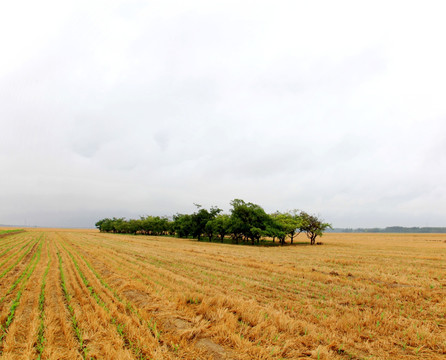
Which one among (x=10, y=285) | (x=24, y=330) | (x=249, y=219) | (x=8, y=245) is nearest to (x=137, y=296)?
(x=24, y=330)

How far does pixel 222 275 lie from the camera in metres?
14.9

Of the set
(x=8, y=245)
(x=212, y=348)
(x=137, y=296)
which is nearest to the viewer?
(x=212, y=348)

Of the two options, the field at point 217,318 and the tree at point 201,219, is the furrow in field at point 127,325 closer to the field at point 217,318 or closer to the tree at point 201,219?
the field at point 217,318

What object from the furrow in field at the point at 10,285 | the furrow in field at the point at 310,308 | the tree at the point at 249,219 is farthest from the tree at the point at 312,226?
the furrow in field at the point at 10,285

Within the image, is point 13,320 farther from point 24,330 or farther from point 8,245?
point 8,245

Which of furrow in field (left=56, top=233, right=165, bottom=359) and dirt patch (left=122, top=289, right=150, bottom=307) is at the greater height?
furrow in field (left=56, top=233, right=165, bottom=359)

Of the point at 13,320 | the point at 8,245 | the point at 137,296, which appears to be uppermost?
the point at 13,320

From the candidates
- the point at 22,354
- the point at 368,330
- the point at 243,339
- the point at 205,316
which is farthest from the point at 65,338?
the point at 368,330

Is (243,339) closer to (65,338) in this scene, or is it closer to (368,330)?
(368,330)

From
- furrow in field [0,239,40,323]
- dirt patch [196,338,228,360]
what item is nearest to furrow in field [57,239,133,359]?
dirt patch [196,338,228,360]

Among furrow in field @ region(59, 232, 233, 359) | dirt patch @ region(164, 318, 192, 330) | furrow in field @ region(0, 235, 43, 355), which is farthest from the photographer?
dirt patch @ region(164, 318, 192, 330)

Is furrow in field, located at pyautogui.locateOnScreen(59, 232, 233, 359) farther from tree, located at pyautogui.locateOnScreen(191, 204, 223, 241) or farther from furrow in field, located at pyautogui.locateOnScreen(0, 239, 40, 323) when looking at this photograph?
tree, located at pyautogui.locateOnScreen(191, 204, 223, 241)

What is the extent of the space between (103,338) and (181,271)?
32.3 feet

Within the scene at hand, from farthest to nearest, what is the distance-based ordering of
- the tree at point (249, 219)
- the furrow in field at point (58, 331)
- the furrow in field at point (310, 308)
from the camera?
the tree at point (249, 219)
the furrow in field at point (310, 308)
the furrow in field at point (58, 331)
